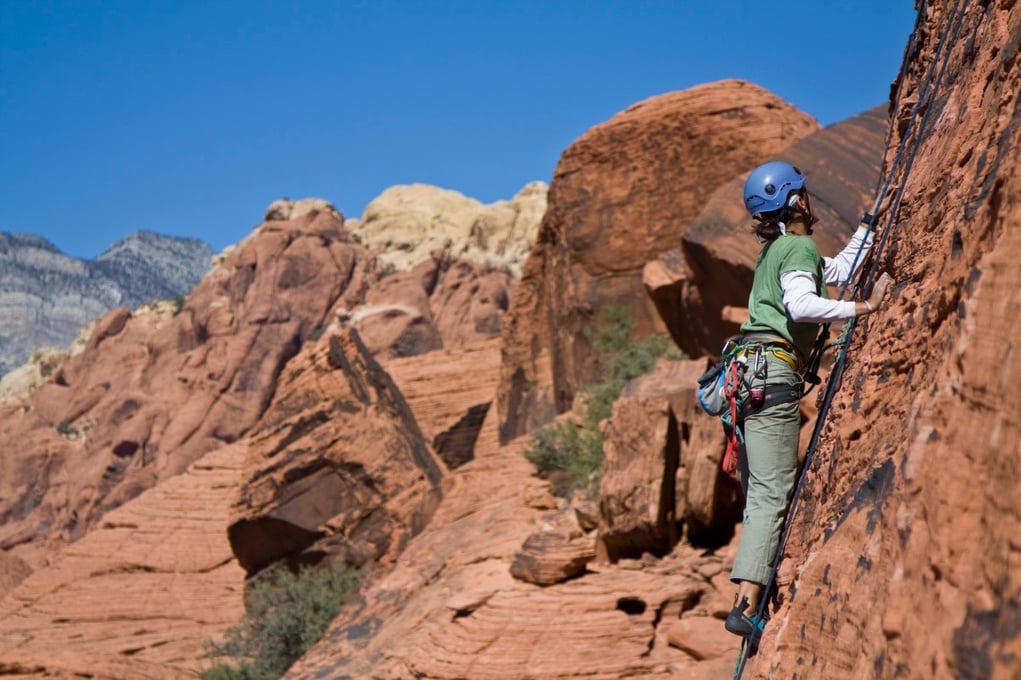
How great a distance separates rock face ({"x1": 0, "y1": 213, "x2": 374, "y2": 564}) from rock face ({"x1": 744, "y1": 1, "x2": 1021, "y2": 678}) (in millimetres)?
37074

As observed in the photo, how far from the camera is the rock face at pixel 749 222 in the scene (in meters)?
11.1

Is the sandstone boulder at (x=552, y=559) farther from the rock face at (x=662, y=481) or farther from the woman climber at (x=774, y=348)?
the woman climber at (x=774, y=348)

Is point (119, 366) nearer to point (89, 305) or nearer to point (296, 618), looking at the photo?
point (296, 618)

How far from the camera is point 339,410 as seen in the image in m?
19.1

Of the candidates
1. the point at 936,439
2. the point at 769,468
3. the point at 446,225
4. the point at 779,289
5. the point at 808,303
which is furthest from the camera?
the point at 446,225

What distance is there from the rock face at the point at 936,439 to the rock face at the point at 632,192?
13.3 metres

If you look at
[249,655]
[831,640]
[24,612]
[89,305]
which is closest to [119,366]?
[24,612]

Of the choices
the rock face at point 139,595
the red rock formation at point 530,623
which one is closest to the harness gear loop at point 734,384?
the red rock formation at point 530,623

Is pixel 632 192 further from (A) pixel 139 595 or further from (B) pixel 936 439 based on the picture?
(B) pixel 936 439

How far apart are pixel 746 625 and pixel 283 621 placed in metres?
13.0

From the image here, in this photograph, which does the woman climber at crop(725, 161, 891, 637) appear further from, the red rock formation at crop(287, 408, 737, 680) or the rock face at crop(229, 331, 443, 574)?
the rock face at crop(229, 331, 443, 574)

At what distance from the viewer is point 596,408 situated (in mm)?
16812

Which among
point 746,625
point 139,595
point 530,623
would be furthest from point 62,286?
point 746,625

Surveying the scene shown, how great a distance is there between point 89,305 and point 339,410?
11710cm
